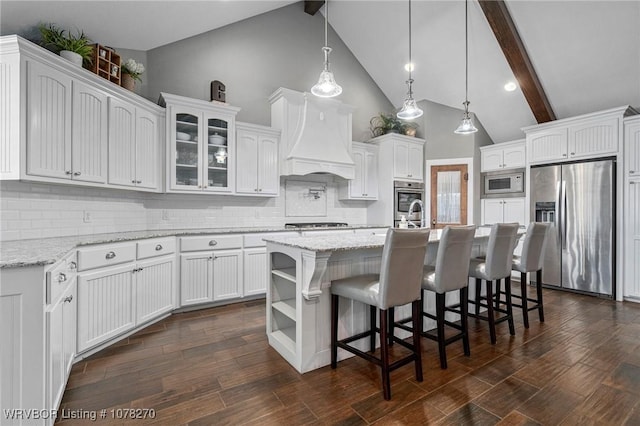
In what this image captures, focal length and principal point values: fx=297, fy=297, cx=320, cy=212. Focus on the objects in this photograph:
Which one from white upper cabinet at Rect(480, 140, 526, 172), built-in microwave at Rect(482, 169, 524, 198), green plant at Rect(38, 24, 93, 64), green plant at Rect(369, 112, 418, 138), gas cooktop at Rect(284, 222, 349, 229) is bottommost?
gas cooktop at Rect(284, 222, 349, 229)

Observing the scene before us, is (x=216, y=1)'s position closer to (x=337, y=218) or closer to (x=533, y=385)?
(x=337, y=218)

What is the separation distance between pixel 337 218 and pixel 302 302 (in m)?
3.31

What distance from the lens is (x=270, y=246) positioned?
8.45ft

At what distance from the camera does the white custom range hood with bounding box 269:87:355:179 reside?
4.34m

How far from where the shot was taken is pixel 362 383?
2.00m

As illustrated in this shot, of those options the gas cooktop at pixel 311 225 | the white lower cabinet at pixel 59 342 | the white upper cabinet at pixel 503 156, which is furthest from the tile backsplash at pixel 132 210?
the white upper cabinet at pixel 503 156

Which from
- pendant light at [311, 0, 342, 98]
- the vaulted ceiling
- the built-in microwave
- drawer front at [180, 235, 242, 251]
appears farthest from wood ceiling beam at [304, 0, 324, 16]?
the built-in microwave

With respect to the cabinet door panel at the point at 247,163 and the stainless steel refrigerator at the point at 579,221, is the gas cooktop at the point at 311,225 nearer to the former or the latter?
the cabinet door panel at the point at 247,163

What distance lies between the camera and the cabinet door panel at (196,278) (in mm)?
3346

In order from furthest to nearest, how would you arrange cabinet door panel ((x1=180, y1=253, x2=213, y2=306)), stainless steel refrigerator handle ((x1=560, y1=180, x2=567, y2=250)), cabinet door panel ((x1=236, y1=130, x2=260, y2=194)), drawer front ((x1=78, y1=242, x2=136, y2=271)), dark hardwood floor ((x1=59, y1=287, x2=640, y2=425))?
stainless steel refrigerator handle ((x1=560, y1=180, x2=567, y2=250))
cabinet door panel ((x1=236, y1=130, x2=260, y2=194))
cabinet door panel ((x1=180, y1=253, x2=213, y2=306))
drawer front ((x1=78, y1=242, x2=136, y2=271))
dark hardwood floor ((x1=59, y1=287, x2=640, y2=425))

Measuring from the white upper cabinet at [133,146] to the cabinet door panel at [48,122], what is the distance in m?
0.42

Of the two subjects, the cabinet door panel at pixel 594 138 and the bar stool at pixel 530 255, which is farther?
the cabinet door panel at pixel 594 138

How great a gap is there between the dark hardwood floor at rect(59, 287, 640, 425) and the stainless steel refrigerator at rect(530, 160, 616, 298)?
58.5 inches

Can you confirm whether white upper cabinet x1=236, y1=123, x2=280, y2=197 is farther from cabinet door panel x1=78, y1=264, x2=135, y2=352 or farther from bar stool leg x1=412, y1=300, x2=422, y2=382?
bar stool leg x1=412, y1=300, x2=422, y2=382
